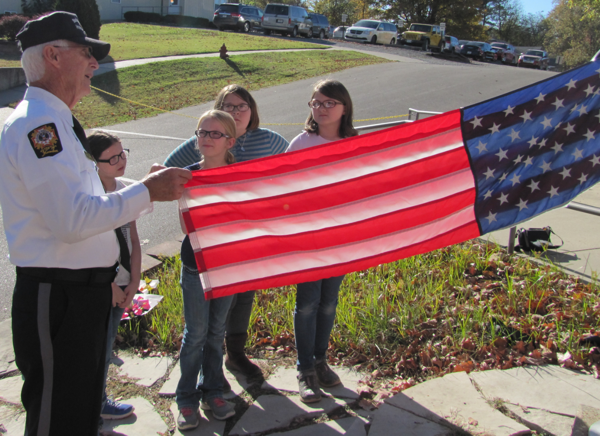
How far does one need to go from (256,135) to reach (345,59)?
2225 cm

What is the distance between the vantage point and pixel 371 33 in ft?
117

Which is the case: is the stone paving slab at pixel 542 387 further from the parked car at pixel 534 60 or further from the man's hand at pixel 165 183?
the parked car at pixel 534 60

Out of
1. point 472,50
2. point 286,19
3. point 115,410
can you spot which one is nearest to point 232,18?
point 286,19

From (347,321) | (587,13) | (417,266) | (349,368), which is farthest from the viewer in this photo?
(587,13)

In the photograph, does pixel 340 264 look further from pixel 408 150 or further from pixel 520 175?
pixel 520 175

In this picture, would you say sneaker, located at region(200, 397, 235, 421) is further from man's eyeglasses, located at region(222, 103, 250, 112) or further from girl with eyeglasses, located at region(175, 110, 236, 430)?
man's eyeglasses, located at region(222, 103, 250, 112)

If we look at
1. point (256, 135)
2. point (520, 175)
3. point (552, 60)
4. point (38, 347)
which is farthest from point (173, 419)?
point (552, 60)

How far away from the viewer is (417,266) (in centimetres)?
504

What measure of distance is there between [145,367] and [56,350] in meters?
1.61

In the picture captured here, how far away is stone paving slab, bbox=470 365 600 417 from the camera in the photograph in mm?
3154

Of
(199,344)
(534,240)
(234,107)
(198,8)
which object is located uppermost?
(198,8)

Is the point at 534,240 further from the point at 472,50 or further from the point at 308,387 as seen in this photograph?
the point at 472,50

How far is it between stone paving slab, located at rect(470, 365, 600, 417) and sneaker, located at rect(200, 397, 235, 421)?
1.55 m

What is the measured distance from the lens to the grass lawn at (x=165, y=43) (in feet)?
73.3
